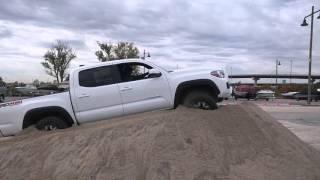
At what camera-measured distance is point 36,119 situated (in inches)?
455

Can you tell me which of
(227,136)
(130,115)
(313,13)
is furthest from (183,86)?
(313,13)

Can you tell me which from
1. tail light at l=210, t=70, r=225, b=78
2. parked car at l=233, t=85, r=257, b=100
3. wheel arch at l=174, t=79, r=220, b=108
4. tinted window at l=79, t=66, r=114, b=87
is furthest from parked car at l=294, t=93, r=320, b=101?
tinted window at l=79, t=66, r=114, b=87

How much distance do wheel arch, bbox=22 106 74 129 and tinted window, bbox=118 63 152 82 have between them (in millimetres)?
1447

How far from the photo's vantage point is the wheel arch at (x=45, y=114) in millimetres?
11273

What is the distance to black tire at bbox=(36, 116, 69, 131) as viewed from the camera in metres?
11.3

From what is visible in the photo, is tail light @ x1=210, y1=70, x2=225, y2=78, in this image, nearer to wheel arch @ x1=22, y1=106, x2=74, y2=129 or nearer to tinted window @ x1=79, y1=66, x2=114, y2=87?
tinted window @ x1=79, y1=66, x2=114, y2=87

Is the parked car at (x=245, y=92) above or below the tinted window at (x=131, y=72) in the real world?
below

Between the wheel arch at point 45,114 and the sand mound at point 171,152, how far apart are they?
2.08 metres

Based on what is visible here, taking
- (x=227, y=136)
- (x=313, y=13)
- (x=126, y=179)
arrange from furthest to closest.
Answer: (x=313, y=13) → (x=227, y=136) → (x=126, y=179)

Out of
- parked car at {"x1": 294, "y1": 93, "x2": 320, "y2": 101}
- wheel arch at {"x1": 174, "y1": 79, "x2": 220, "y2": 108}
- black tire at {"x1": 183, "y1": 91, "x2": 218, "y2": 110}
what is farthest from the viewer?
parked car at {"x1": 294, "y1": 93, "x2": 320, "y2": 101}

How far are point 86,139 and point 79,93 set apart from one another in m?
2.95

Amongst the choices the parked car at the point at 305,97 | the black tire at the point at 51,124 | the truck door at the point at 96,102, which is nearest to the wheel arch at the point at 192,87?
the truck door at the point at 96,102

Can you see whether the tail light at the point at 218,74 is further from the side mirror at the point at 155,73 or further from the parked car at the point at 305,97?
the parked car at the point at 305,97

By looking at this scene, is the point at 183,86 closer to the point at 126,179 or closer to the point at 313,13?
the point at 126,179
